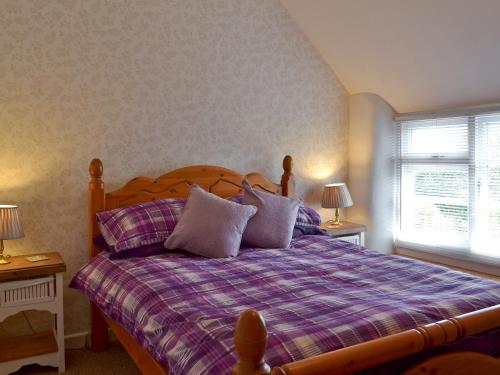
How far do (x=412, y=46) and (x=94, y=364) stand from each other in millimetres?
2918

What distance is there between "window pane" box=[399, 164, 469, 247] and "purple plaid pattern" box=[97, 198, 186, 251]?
201 centimetres

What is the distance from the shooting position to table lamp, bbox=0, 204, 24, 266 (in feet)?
8.27

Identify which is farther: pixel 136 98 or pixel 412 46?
pixel 412 46

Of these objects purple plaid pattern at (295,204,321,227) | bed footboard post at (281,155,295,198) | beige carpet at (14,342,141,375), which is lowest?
beige carpet at (14,342,141,375)

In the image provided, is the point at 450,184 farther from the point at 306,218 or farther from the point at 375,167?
the point at 306,218

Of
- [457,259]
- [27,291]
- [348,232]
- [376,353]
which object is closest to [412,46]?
[348,232]

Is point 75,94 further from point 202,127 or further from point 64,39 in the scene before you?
point 202,127

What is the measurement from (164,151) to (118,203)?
1.65 ft

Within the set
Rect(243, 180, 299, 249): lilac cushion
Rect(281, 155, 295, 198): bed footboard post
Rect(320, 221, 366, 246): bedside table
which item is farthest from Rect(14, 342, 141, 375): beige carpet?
Rect(320, 221, 366, 246): bedside table

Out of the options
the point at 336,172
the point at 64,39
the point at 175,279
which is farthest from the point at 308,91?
the point at 175,279

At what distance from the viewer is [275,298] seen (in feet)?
6.42

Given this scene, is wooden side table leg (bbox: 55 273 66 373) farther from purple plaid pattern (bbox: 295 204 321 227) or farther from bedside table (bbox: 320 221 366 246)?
bedside table (bbox: 320 221 366 246)

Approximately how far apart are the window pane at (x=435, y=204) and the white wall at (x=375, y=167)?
5.1 inches

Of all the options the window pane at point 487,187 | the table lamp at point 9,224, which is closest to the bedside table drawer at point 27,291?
the table lamp at point 9,224
